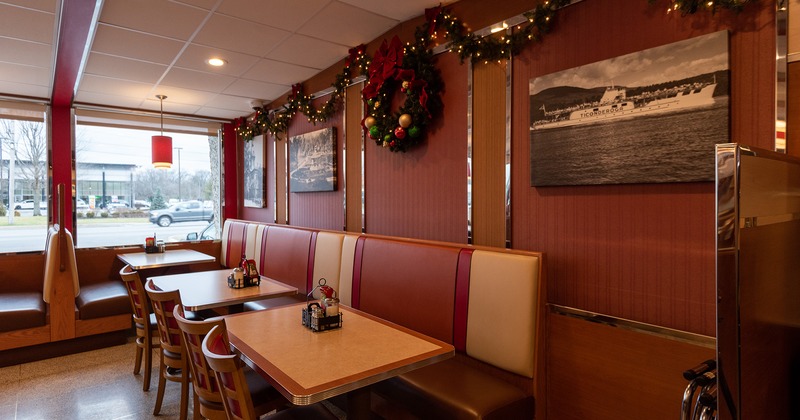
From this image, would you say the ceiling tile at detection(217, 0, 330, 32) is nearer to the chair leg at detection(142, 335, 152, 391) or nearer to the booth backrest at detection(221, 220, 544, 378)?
the booth backrest at detection(221, 220, 544, 378)

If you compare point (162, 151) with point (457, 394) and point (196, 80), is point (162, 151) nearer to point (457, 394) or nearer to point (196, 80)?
point (196, 80)

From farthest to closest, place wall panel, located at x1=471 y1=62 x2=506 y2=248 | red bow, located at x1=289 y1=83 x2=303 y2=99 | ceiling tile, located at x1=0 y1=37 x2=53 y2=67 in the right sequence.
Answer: red bow, located at x1=289 y1=83 x2=303 y2=99, ceiling tile, located at x1=0 y1=37 x2=53 y2=67, wall panel, located at x1=471 y1=62 x2=506 y2=248

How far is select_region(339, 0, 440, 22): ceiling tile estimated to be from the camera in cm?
317

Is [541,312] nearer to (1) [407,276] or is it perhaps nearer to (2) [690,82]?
(1) [407,276]

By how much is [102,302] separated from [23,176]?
227 centimetres

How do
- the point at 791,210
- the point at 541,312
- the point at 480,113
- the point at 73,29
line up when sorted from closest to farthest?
the point at 791,210 < the point at 541,312 < the point at 480,113 < the point at 73,29

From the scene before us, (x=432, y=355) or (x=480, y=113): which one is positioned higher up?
(x=480, y=113)

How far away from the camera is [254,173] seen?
639 centimetres

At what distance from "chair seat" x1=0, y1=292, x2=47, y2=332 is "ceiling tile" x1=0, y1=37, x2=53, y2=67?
2.37 metres

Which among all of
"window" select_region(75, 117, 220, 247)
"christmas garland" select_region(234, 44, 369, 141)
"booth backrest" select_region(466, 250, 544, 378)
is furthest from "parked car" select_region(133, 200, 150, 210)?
"booth backrest" select_region(466, 250, 544, 378)

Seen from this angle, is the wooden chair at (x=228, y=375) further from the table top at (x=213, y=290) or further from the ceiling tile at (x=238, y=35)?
the ceiling tile at (x=238, y=35)

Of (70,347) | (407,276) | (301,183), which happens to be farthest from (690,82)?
(70,347)

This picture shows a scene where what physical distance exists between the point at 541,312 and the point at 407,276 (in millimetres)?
997

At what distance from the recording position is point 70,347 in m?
4.34
